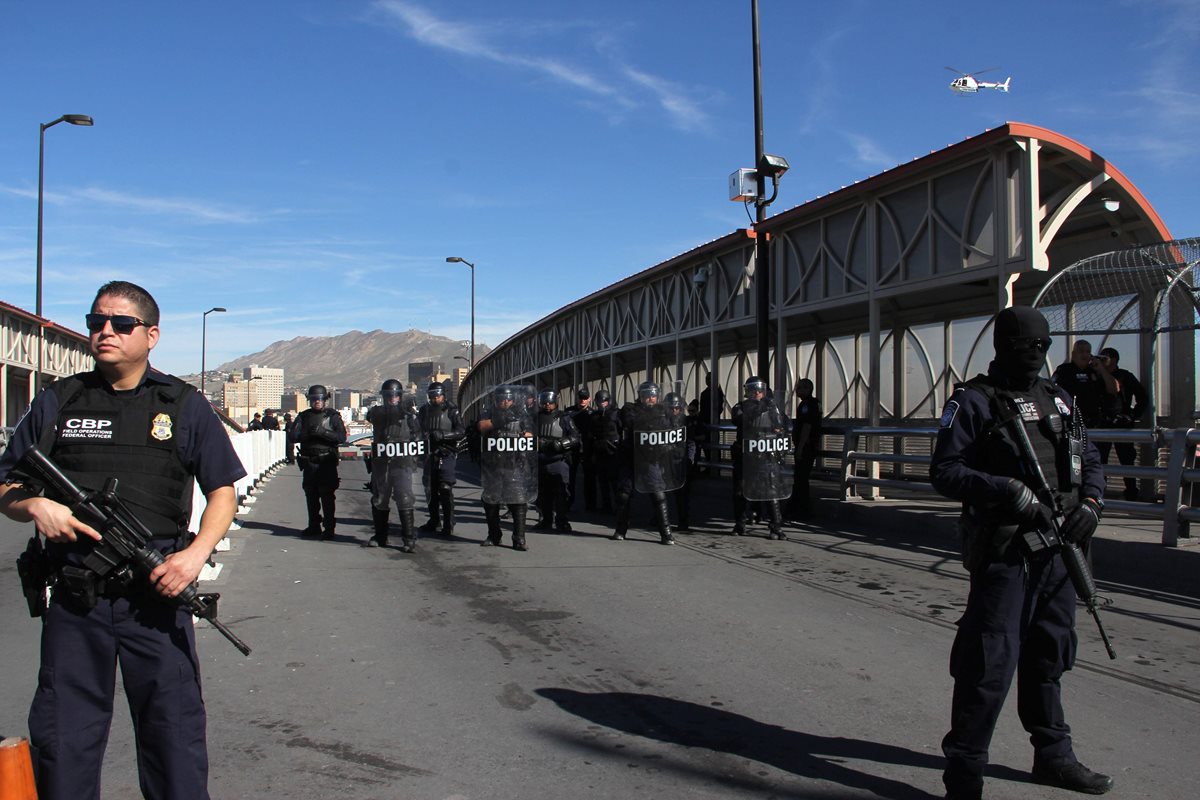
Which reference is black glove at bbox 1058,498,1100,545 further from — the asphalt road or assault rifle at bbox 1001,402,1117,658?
the asphalt road

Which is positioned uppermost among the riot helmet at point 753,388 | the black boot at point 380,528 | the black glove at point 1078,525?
the riot helmet at point 753,388

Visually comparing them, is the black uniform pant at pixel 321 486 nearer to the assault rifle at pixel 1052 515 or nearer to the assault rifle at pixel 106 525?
the assault rifle at pixel 106 525

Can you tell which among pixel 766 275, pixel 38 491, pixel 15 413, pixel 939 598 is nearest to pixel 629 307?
pixel 766 275

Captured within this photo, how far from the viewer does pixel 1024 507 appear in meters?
3.55

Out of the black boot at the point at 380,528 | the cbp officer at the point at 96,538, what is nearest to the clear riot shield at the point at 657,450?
the black boot at the point at 380,528

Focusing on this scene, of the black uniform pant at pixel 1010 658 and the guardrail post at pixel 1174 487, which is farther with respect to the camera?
the guardrail post at pixel 1174 487

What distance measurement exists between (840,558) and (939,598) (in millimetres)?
2080

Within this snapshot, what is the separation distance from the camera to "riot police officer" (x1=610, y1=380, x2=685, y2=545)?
36.9 ft

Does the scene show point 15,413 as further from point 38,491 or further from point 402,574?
point 38,491

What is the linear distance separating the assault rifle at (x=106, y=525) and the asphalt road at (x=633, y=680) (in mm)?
1398

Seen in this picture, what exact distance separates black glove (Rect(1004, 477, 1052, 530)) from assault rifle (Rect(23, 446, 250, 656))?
117 inches

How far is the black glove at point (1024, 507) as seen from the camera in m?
3.55

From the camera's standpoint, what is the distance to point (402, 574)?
29.2ft

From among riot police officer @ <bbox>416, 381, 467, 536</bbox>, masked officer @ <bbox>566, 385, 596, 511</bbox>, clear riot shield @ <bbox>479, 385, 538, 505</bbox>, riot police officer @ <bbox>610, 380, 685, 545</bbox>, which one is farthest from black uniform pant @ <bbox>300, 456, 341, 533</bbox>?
masked officer @ <bbox>566, 385, 596, 511</bbox>
